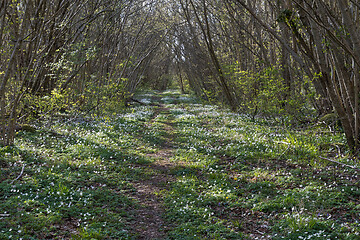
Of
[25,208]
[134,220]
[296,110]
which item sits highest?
[296,110]

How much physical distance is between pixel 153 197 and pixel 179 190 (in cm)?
67

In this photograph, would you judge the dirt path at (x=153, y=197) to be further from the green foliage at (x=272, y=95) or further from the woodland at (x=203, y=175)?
the green foliage at (x=272, y=95)

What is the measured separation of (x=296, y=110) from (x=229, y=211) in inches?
306

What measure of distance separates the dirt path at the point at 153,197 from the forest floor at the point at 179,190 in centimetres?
2

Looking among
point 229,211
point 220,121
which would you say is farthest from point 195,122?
point 229,211

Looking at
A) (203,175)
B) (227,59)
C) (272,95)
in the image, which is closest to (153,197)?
(203,175)

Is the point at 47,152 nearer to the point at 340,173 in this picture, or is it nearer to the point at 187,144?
the point at 187,144

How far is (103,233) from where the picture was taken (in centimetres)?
448

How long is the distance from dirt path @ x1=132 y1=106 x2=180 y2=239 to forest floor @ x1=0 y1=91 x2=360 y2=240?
22 mm

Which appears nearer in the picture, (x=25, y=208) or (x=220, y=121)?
(x=25, y=208)

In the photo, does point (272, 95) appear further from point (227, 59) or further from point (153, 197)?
point (227, 59)

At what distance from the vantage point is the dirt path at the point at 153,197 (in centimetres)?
490

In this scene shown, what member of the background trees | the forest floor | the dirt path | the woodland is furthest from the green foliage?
the dirt path

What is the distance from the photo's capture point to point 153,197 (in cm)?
628
